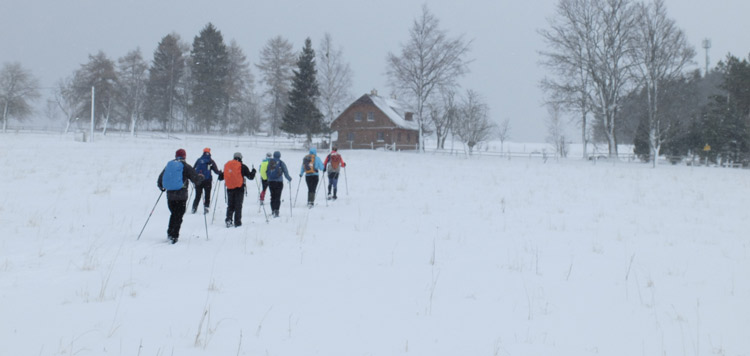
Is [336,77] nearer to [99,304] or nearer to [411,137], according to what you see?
[411,137]

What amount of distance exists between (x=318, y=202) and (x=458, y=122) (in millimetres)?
55116

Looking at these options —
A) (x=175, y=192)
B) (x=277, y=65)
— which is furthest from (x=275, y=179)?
(x=277, y=65)

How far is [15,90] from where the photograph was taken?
58.7 m

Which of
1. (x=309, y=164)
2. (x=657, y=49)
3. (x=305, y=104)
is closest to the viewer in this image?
(x=309, y=164)

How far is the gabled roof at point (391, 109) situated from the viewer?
50.8 meters

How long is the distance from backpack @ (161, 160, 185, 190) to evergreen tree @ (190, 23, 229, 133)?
54.7 metres

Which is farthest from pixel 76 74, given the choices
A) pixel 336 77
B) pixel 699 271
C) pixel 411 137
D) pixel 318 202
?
pixel 699 271

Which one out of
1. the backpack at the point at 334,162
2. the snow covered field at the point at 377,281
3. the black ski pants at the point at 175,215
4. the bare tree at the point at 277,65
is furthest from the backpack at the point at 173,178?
the bare tree at the point at 277,65

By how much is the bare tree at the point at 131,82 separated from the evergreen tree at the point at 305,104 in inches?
907

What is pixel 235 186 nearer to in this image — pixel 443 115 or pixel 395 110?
pixel 395 110

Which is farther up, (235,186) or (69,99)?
(69,99)

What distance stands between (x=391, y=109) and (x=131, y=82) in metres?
34.3

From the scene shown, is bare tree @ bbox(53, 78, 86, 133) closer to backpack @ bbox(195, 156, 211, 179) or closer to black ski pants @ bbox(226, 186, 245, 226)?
backpack @ bbox(195, 156, 211, 179)

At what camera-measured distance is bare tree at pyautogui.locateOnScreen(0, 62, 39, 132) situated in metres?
57.6
